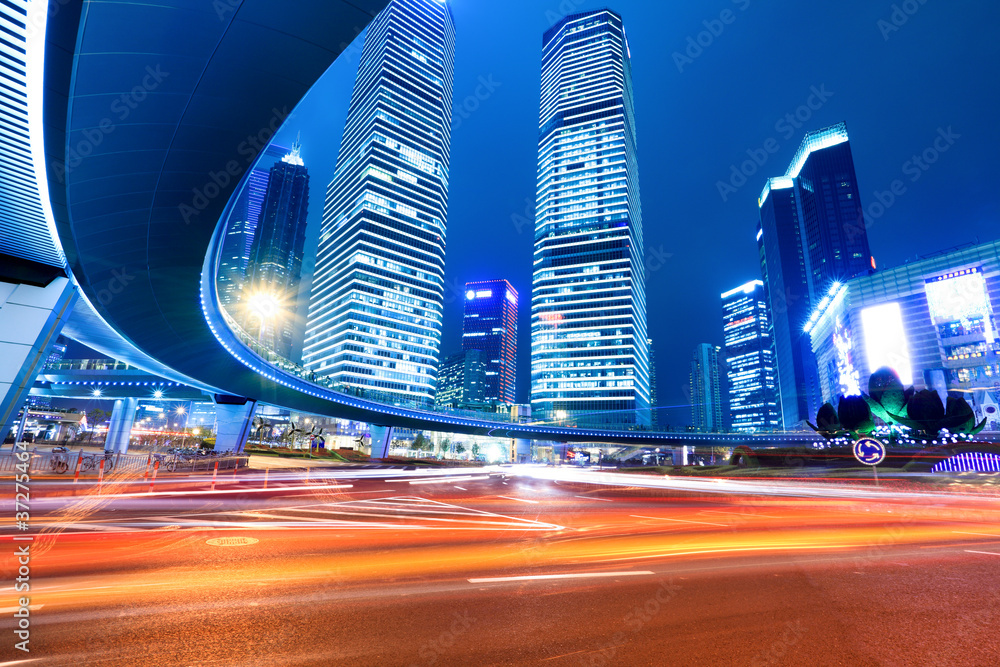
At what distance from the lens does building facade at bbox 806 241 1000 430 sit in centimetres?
8025

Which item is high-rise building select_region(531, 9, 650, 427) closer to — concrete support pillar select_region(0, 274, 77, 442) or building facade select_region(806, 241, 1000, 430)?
building facade select_region(806, 241, 1000, 430)

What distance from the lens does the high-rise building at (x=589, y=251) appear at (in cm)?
14962

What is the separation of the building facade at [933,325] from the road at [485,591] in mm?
93789

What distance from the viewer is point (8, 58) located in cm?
841

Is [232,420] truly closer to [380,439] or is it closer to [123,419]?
[123,419]

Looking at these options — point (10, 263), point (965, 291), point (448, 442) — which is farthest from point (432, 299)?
point (10, 263)

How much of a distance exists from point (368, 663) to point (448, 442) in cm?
15509

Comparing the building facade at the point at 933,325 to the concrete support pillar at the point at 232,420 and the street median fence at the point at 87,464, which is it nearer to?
the street median fence at the point at 87,464

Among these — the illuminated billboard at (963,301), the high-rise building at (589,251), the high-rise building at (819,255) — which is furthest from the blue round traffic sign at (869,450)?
the high-rise building at (819,255)

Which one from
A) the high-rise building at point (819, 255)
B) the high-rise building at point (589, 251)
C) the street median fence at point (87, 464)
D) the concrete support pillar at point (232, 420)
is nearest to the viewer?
the street median fence at point (87, 464)

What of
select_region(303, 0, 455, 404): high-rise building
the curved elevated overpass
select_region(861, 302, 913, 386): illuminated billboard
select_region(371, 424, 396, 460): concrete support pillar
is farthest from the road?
select_region(303, 0, 455, 404): high-rise building

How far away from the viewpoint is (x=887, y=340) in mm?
93188

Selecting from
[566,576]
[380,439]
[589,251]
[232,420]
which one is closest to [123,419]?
[232,420]

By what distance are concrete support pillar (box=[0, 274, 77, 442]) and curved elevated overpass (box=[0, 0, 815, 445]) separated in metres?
1.08
